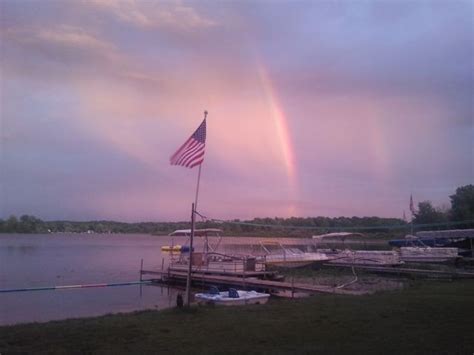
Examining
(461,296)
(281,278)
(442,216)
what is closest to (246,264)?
(281,278)

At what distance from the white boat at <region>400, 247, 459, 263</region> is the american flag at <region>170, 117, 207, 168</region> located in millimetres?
32065

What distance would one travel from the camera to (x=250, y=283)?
29750 millimetres

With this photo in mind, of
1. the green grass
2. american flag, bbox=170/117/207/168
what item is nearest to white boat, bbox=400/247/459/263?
the green grass

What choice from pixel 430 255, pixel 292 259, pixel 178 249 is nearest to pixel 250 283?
pixel 292 259

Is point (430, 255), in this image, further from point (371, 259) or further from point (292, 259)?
point (292, 259)

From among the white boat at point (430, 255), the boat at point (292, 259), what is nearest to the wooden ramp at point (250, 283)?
the boat at point (292, 259)

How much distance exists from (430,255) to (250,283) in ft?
71.6

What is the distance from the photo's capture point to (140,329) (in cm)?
1175

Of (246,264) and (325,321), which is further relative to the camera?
(246,264)

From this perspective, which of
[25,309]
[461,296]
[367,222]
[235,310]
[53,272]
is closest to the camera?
[235,310]

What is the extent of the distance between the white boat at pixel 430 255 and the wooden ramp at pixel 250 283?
19.2 m

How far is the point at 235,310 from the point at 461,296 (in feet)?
23.4

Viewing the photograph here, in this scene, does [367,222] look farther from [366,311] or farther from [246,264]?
[366,311]

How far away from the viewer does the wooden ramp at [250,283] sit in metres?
23.8
